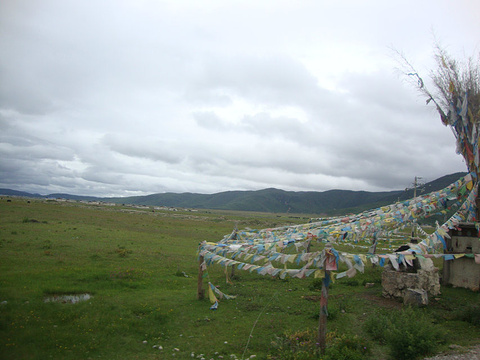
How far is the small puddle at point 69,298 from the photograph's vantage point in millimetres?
10466

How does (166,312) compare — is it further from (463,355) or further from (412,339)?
(463,355)

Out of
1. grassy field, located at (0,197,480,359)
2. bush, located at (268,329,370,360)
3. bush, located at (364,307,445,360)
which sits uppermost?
bush, located at (364,307,445,360)

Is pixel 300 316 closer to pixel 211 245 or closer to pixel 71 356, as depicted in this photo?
pixel 211 245

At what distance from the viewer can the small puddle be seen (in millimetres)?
10466

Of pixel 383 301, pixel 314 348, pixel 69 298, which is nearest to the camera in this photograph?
pixel 314 348

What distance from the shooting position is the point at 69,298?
36.2 ft

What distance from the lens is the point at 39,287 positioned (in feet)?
38.1

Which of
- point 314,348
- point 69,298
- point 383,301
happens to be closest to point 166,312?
point 69,298

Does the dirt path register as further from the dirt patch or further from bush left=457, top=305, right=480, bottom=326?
the dirt patch

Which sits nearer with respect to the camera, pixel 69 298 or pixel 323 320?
pixel 323 320

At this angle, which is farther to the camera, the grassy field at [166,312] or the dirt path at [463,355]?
the grassy field at [166,312]

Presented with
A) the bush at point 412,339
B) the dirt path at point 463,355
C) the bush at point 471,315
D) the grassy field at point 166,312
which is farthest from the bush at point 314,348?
the bush at point 471,315

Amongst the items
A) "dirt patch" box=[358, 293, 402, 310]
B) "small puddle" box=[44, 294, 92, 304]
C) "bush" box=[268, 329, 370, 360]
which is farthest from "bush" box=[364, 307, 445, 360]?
"small puddle" box=[44, 294, 92, 304]

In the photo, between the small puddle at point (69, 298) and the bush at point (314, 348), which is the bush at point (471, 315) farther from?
the small puddle at point (69, 298)
